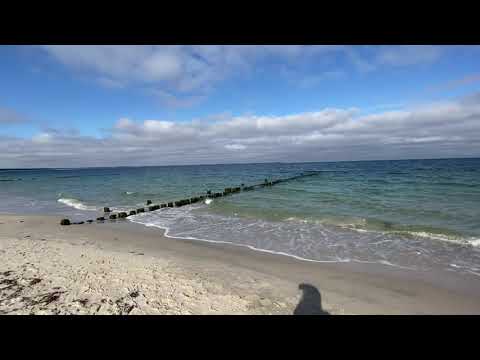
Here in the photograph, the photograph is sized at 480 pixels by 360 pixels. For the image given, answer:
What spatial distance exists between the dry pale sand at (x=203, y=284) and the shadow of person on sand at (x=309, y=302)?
1.0 inches

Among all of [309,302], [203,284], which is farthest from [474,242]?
[203,284]

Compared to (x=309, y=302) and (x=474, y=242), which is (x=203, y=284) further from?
(x=474, y=242)

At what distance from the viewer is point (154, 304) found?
18.8 feet

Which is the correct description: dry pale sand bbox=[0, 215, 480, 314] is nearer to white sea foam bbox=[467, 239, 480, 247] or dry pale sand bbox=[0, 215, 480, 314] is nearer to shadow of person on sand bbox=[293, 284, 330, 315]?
shadow of person on sand bbox=[293, 284, 330, 315]

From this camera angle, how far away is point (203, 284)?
6789mm

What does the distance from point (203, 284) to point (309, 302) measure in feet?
9.24

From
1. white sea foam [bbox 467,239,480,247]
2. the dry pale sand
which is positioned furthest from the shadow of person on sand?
white sea foam [bbox 467,239,480,247]

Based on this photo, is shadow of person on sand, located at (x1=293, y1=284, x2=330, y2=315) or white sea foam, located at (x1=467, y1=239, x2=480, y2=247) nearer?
shadow of person on sand, located at (x1=293, y1=284, x2=330, y2=315)

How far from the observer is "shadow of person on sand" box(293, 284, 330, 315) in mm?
5707

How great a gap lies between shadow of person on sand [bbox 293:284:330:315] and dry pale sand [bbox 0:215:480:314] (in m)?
0.02

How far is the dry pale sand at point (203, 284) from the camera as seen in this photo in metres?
5.71
